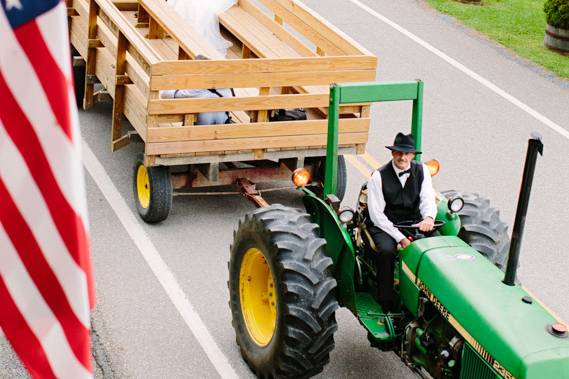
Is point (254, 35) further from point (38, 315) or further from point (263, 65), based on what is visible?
point (38, 315)

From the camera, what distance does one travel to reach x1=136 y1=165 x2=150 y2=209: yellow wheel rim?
1144 cm

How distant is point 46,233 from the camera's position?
4.55 meters

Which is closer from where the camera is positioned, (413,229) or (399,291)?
(399,291)

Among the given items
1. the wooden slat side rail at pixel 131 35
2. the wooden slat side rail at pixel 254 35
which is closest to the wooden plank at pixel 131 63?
the wooden slat side rail at pixel 131 35

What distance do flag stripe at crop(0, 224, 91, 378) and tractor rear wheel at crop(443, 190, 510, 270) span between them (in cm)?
493

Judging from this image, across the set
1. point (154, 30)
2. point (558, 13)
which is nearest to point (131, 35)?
point (154, 30)

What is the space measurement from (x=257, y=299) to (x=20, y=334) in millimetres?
4608

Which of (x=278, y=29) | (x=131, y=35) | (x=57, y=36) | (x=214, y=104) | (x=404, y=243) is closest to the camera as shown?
(x=57, y=36)

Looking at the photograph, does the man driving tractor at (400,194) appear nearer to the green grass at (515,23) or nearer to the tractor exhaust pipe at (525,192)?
the tractor exhaust pipe at (525,192)

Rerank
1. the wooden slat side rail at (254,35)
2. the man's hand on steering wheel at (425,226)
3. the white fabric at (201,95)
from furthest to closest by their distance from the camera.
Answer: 1. the wooden slat side rail at (254,35)
2. the white fabric at (201,95)
3. the man's hand on steering wheel at (425,226)

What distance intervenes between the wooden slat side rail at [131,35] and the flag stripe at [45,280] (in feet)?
20.3

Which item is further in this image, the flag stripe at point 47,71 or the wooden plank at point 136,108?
the wooden plank at point 136,108

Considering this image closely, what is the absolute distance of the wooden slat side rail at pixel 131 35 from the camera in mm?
10973

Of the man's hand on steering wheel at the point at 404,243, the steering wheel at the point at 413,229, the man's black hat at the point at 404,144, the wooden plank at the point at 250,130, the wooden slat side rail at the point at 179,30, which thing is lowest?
the wooden plank at the point at 250,130
